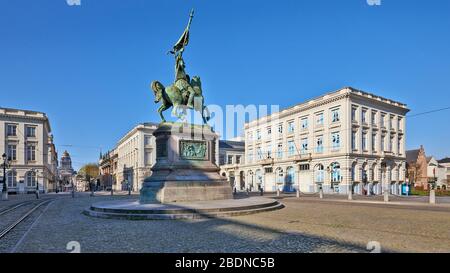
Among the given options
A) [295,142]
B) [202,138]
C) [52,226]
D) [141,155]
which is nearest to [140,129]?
[141,155]

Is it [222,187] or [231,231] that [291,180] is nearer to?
[222,187]

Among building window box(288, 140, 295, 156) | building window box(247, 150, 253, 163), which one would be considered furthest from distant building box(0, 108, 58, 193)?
building window box(288, 140, 295, 156)

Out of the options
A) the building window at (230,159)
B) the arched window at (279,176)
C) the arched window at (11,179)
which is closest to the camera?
the arched window at (11,179)

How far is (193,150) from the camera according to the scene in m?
19.8

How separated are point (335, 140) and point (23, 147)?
57048 mm

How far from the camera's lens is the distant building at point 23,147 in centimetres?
5741

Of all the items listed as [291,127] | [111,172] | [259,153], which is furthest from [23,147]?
[111,172]

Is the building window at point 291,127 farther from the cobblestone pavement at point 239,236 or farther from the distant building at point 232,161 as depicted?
the cobblestone pavement at point 239,236

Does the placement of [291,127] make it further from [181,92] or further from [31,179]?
[31,179]

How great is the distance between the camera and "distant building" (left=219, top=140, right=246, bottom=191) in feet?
238

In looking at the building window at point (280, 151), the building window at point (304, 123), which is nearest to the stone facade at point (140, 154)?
the building window at point (280, 151)

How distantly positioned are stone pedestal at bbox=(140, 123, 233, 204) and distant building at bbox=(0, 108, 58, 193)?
51094 millimetres
